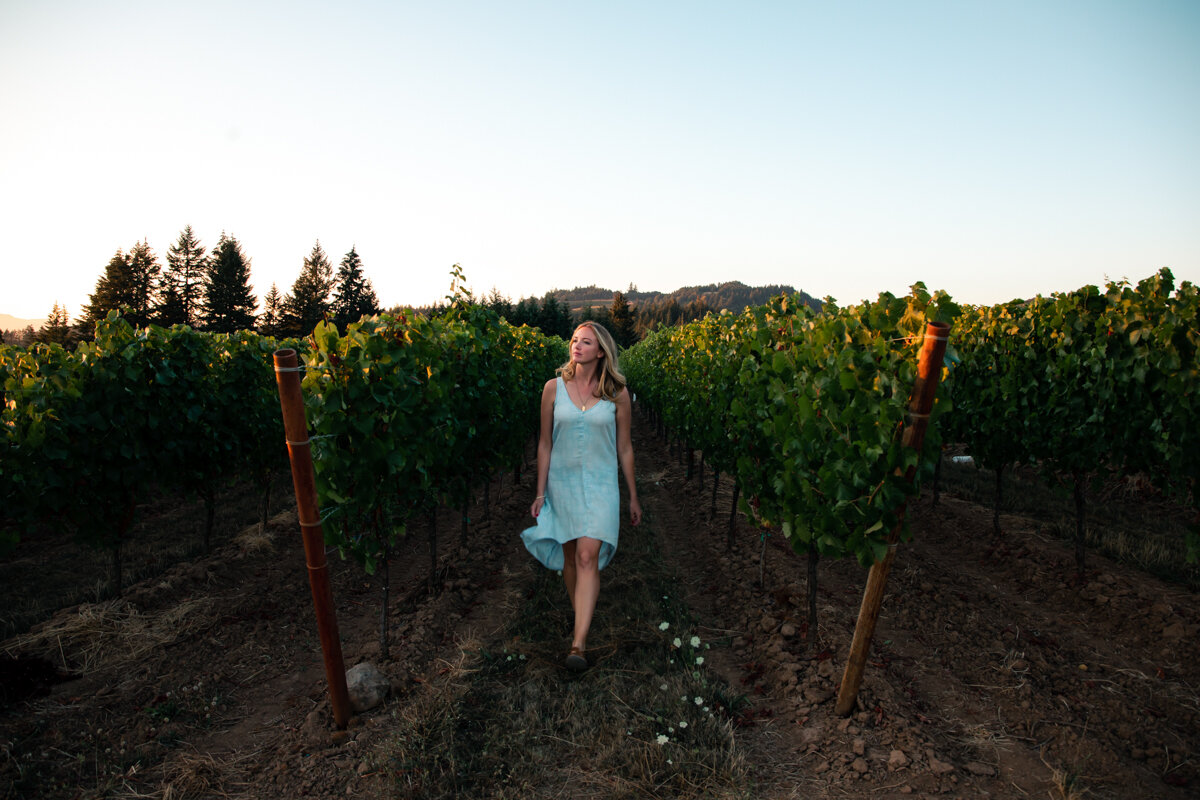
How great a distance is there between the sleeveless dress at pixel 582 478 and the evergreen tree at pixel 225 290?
4175 cm

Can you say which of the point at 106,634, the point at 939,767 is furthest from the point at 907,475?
the point at 106,634

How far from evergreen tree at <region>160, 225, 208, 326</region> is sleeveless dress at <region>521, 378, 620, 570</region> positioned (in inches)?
1782

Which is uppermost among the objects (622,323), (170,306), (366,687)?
(170,306)

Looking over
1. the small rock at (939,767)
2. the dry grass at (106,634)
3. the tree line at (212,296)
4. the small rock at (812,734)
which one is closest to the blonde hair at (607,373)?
the small rock at (812,734)

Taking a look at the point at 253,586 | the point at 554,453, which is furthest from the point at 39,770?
the point at 554,453

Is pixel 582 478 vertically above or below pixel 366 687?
above

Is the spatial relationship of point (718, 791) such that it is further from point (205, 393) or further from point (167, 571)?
point (205, 393)

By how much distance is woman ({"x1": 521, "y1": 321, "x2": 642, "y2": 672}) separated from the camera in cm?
375

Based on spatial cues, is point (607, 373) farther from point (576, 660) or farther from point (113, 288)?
point (113, 288)

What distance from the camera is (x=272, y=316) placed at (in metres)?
46.9

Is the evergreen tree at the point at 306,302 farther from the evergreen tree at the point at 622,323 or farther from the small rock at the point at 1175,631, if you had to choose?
the small rock at the point at 1175,631

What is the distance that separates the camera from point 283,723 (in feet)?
11.6

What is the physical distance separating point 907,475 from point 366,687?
3434mm

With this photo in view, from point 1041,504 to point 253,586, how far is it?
34.4 feet
